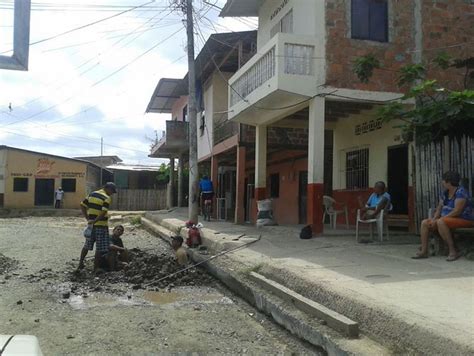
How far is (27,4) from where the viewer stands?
337cm

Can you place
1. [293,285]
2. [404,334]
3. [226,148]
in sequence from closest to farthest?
[404,334], [293,285], [226,148]

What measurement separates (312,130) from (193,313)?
5.88 metres

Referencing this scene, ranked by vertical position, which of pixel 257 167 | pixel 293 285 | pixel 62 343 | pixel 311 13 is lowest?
pixel 62 343

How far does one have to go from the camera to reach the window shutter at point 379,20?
11922mm

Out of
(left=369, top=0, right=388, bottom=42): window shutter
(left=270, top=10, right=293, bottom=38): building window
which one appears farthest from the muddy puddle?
(left=270, top=10, right=293, bottom=38): building window

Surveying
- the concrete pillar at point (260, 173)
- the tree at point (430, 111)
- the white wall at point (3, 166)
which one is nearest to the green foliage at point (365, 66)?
the tree at point (430, 111)

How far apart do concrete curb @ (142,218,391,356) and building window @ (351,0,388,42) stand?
6.06 meters

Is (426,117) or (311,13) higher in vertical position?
(311,13)

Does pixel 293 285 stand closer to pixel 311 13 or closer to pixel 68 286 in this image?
pixel 68 286

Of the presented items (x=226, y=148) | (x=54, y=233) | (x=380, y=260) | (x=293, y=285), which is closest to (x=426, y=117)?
(x=380, y=260)

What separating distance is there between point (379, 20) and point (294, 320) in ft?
27.3

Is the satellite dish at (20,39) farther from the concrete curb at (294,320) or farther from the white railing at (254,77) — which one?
the white railing at (254,77)

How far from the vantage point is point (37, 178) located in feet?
116

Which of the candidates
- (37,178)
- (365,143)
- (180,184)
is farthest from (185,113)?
(365,143)
